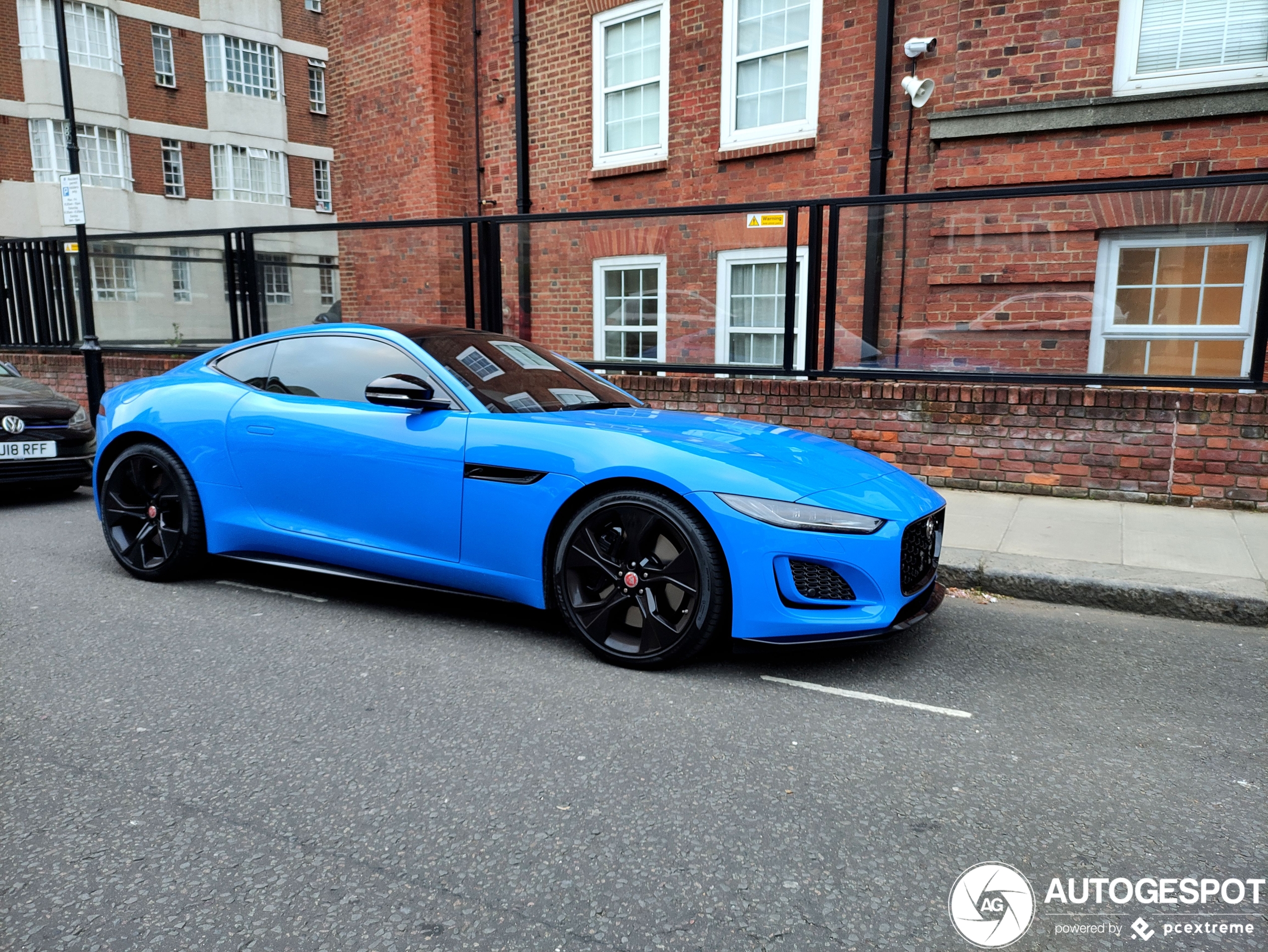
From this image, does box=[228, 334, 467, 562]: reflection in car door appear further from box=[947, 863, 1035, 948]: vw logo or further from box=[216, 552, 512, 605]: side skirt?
box=[947, 863, 1035, 948]: vw logo

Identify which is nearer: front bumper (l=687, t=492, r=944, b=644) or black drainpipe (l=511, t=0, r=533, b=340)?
A: front bumper (l=687, t=492, r=944, b=644)

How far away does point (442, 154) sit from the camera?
41.1ft

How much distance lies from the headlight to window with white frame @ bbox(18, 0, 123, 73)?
3202cm

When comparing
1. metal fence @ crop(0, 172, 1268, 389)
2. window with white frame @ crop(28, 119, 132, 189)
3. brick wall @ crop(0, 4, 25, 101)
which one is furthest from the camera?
window with white frame @ crop(28, 119, 132, 189)

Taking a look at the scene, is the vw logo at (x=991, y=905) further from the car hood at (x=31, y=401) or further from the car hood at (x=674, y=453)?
the car hood at (x=31, y=401)

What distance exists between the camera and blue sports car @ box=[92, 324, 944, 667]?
3506mm

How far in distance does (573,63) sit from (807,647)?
10.0m

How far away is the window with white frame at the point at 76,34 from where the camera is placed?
27.5m

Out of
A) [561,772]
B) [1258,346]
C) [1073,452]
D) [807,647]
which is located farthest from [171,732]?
[1258,346]

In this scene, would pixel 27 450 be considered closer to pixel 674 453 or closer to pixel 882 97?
pixel 674 453

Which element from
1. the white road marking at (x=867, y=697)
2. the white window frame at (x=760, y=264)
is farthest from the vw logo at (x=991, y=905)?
the white window frame at (x=760, y=264)

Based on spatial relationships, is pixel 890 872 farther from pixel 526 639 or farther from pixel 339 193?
pixel 339 193

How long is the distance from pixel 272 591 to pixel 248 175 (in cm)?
3315

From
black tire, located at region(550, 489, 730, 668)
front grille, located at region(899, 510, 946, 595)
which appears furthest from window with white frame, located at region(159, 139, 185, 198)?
front grille, located at region(899, 510, 946, 595)
